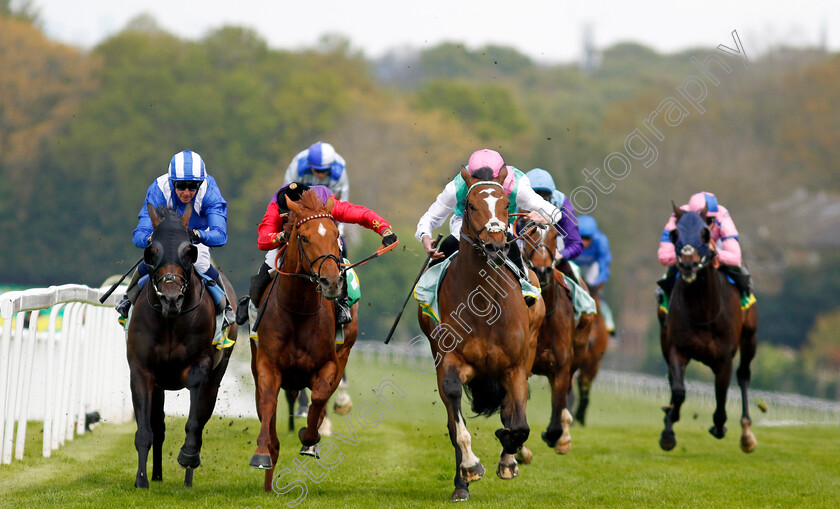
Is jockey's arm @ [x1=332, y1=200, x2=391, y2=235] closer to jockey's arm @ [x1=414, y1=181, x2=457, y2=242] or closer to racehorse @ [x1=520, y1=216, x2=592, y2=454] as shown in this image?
jockey's arm @ [x1=414, y1=181, x2=457, y2=242]

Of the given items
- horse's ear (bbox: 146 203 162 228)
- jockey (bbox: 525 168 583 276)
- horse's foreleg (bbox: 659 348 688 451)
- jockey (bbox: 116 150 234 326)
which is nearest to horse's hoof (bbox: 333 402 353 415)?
jockey (bbox: 525 168 583 276)

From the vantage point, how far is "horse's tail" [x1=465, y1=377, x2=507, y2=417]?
7.84 m

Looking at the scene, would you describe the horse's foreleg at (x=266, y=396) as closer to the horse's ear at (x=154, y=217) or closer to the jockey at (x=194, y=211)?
the jockey at (x=194, y=211)

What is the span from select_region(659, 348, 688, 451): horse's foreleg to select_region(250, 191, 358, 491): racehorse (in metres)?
3.91

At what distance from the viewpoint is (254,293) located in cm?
784

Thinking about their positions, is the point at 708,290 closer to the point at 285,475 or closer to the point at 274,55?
the point at 285,475

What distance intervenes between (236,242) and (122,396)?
89.5 ft

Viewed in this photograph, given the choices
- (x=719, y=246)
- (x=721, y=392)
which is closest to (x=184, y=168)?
(x=719, y=246)

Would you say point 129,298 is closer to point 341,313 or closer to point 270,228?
point 270,228

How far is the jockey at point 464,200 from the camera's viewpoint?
7617 mm

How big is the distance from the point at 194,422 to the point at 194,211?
1.48 meters

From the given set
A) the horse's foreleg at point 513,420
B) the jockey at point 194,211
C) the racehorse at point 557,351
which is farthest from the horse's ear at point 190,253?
the racehorse at point 557,351

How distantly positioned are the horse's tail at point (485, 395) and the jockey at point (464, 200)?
2.23ft

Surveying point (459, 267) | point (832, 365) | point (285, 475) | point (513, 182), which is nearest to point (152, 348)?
point (285, 475)
